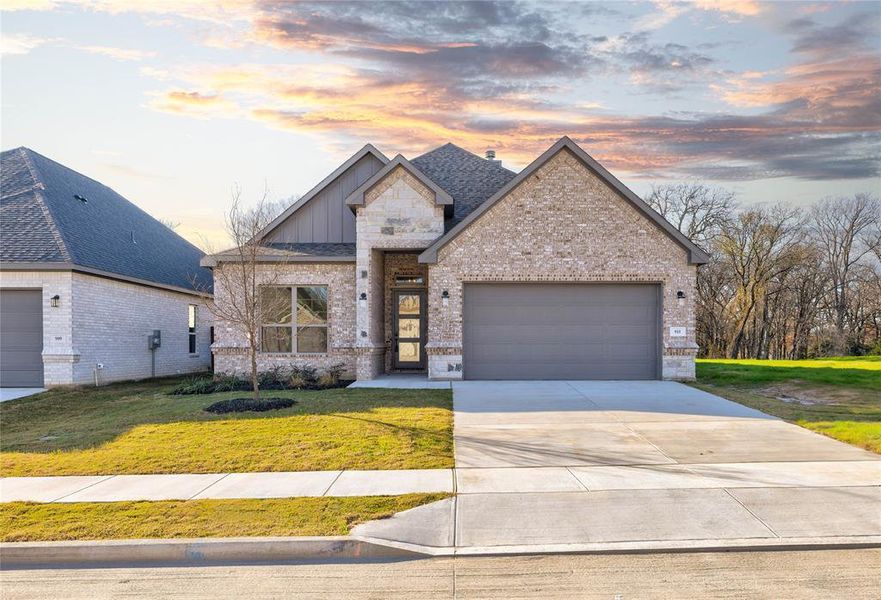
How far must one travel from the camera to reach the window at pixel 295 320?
1745cm

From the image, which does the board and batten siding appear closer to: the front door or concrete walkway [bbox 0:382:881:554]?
the front door

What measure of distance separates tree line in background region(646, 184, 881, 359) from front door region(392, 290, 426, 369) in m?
27.2

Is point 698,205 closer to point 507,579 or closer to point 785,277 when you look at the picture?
point 785,277

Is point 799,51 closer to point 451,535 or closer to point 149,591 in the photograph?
point 451,535

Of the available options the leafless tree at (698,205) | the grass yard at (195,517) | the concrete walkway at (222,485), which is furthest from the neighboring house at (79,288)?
the leafless tree at (698,205)

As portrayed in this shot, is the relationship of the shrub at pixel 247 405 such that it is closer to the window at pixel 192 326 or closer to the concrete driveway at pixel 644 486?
the concrete driveway at pixel 644 486

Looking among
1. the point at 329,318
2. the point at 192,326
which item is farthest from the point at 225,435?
the point at 192,326

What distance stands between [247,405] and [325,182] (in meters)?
8.88

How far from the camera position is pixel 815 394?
44.6ft

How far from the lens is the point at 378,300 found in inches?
703

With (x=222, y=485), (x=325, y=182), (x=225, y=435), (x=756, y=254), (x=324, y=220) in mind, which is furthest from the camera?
(x=756, y=254)

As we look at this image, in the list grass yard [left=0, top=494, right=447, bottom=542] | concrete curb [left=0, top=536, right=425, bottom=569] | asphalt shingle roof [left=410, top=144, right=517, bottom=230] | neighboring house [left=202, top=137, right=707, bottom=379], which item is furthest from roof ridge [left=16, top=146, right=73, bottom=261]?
concrete curb [left=0, top=536, right=425, bottom=569]

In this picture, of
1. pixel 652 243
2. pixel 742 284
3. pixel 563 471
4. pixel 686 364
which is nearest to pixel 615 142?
pixel 652 243

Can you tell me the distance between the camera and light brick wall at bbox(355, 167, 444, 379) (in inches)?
659
